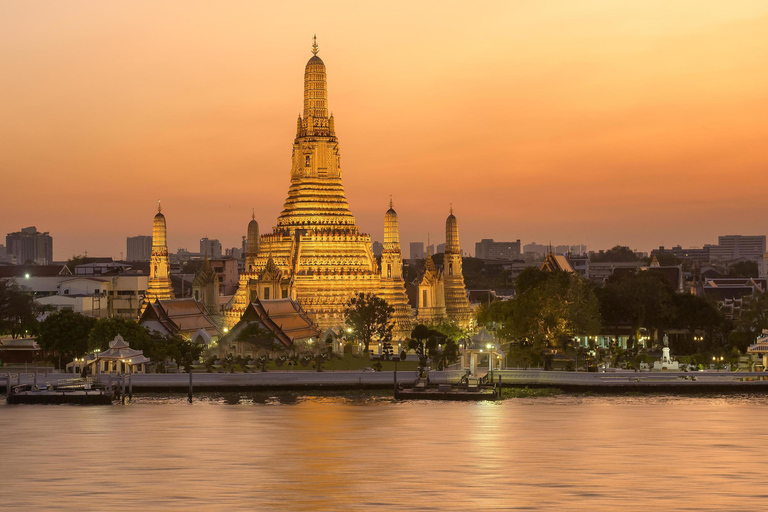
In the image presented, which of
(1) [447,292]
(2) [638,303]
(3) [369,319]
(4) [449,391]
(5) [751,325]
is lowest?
(4) [449,391]

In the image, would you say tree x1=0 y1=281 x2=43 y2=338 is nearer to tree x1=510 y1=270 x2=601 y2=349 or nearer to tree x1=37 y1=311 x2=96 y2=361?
tree x1=37 y1=311 x2=96 y2=361

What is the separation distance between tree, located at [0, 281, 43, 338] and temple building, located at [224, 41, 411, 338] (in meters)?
13.3

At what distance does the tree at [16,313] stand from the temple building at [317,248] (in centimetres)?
1329

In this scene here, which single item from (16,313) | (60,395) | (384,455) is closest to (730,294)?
(16,313)

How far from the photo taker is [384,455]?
5028 centimetres

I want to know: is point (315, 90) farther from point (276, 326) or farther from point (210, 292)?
point (276, 326)

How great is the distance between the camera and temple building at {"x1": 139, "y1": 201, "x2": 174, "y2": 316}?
338 ft

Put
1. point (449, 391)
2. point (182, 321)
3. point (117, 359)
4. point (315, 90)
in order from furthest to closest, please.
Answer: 1. point (315, 90)
2. point (182, 321)
3. point (117, 359)
4. point (449, 391)

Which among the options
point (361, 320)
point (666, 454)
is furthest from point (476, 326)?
point (666, 454)

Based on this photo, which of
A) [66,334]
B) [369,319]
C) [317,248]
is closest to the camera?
[66,334]

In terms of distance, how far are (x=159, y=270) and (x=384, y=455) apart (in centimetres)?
5628

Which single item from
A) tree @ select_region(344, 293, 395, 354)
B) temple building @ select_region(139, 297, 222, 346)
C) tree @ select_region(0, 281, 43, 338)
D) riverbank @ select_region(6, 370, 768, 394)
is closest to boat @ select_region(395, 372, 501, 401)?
riverbank @ select_region(6, 370, 768, 394)

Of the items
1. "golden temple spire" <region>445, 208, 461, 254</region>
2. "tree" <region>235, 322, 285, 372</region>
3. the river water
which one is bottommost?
the river water

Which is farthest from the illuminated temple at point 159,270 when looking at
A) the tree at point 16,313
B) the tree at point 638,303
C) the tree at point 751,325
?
the tree at point 751,325
